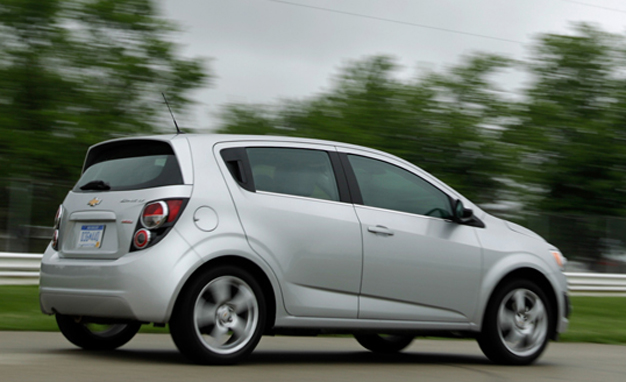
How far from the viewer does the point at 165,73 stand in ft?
85.8

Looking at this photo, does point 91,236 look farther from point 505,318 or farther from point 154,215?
point 505,318

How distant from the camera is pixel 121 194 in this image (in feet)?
20.8

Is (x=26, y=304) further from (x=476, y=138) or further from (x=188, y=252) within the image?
(x=476, y=138)

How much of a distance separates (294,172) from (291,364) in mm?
1481

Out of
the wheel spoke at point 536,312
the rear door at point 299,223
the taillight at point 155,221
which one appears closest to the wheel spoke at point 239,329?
the rear door at point 299,223

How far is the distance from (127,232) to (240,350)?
1.13 meters

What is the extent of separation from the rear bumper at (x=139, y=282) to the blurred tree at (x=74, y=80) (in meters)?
17.0

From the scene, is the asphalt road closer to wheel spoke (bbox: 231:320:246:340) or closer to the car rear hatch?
wheel spoke (bbox: 231:320:246:340)

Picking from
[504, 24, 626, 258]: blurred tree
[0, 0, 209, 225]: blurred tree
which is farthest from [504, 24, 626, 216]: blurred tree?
[0, 0, 209, 225]: blurred tree

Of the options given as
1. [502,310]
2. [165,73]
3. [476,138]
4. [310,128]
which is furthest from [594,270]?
[502,310]

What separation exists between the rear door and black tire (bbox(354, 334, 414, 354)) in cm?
171

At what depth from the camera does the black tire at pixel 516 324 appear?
288 inches

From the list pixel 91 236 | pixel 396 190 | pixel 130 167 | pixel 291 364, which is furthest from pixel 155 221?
pixel 396 190

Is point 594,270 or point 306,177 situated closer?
point 306,177
